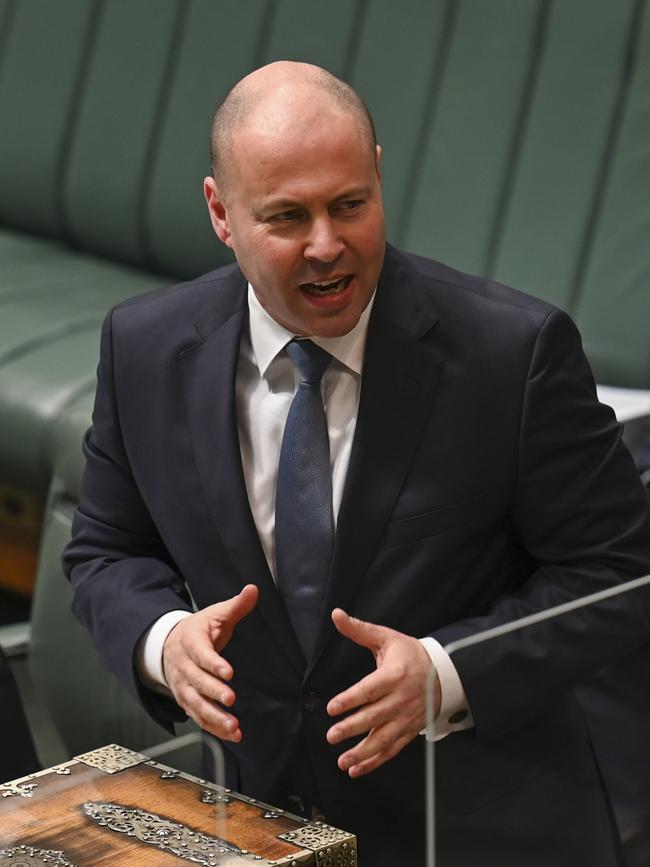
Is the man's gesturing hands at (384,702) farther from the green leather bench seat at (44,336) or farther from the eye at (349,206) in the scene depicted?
the green leather bench seat at (44,336)

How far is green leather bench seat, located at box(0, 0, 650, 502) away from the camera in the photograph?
2736mm

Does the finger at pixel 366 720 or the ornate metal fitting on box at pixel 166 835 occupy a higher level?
the finger at pixel 366 720

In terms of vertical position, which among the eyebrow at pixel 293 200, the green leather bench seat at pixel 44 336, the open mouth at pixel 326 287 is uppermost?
the eyebrow at pixel 293 200

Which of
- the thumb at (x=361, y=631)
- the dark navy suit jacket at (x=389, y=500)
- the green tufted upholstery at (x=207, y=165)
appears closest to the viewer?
the thumb at (x=361, y=631)

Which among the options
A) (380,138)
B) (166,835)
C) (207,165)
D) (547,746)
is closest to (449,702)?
(547,746)

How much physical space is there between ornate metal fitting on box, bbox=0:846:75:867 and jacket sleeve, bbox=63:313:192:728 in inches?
16.2

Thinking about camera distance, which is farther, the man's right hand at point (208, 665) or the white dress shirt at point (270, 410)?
the white dress shirt at point (270, 410)

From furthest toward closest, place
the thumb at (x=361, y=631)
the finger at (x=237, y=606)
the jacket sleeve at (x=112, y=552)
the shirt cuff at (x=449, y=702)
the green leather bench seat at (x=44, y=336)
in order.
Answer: the green leather bench seat at (x=44, y=336) < the jacket sleeve at (x=112, y=552) < the finger at (x=237, y=606) < the thumb at (x=361, y=631) < the shirt cuff at (x=449, y=702)

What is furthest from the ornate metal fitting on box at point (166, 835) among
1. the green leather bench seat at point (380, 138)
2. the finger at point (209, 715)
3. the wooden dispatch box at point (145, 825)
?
the green leather bench seat at point (380, 138)

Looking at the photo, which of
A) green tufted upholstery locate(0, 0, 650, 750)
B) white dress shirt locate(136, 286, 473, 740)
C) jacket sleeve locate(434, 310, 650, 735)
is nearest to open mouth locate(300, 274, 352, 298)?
white dress shirt locate(136, 286, 473, 740)

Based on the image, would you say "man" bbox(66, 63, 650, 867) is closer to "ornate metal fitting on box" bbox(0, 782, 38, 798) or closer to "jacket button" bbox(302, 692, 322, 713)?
"jacket button" bbox(302, 692, 322, 713)

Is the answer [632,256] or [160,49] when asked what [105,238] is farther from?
[632,256]

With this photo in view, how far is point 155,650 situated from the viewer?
1.61 metres

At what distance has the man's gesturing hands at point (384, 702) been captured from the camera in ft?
4.30
